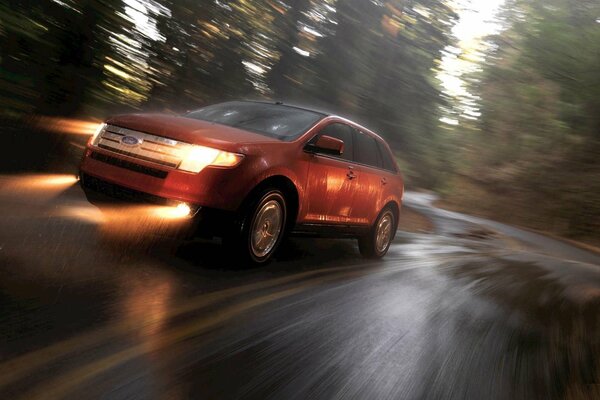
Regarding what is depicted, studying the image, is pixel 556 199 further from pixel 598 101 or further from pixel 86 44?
pixel 86 44

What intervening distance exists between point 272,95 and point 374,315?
9.70 m

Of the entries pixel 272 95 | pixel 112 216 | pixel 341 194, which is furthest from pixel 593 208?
pixel 112 216

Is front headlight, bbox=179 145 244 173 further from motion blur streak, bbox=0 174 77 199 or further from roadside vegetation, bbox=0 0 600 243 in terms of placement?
roadside vegetation, bbox=0 0 600 243

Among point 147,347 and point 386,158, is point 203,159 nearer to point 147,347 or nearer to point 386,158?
point 147,347

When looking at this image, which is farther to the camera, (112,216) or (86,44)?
(86,44)

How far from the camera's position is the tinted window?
846 cm

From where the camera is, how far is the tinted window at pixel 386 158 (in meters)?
8.46

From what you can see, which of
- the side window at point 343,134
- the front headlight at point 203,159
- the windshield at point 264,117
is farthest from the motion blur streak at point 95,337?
the side window at point 343,134

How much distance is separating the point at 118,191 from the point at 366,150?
3.82 m

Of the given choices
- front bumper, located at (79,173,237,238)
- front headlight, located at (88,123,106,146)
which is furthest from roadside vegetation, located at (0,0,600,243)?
front bumper, located at (79,173,237,238)

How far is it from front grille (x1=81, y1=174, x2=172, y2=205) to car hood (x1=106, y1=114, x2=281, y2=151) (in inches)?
22.1

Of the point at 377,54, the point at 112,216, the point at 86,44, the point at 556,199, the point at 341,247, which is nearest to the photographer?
the point at 112,216

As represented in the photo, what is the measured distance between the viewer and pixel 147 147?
203 inches

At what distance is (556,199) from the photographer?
106ft
